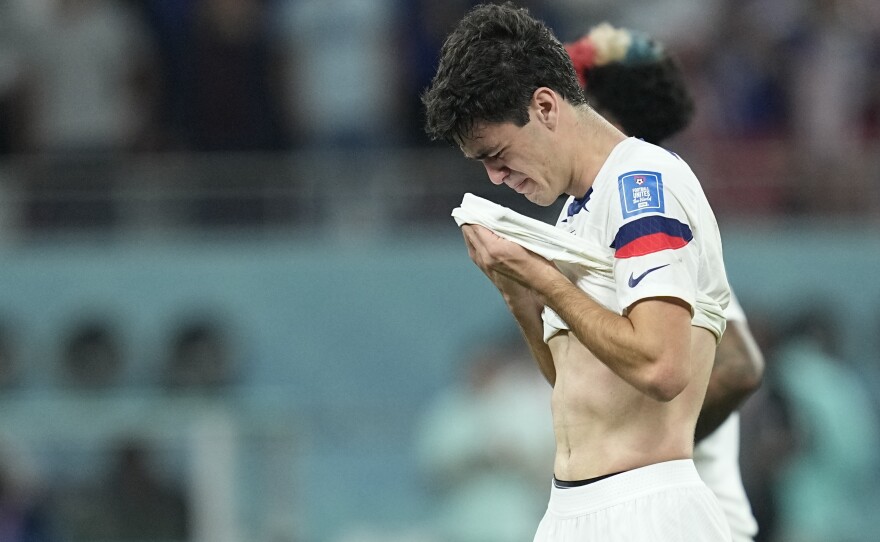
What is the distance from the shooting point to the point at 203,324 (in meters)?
10.2

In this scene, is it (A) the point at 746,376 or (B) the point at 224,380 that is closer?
(A) the point at 746,376

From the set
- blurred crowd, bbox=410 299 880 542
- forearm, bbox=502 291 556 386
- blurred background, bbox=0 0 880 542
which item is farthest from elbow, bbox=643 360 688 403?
blurred background, bbox=0 0 880 542

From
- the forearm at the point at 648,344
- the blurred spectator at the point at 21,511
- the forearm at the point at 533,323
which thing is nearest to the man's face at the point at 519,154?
the forearm at the point at 533,323

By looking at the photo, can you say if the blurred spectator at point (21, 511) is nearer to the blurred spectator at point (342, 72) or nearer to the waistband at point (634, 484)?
the blurred spectator at point (342, 72)

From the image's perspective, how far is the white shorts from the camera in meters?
3.70

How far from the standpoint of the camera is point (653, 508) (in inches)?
145

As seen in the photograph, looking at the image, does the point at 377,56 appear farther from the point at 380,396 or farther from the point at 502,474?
the point at 502,474

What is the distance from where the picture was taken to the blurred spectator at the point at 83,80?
33.5 feet

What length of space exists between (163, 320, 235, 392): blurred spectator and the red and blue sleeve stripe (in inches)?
261

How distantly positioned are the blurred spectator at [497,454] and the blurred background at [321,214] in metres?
0.51

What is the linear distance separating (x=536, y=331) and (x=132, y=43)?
6985mm

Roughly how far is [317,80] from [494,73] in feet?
22.5

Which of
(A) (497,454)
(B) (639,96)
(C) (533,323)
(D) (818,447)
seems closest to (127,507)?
(A) (497,454)

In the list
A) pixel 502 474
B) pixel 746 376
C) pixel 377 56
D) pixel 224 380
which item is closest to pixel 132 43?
pixel 377 56
